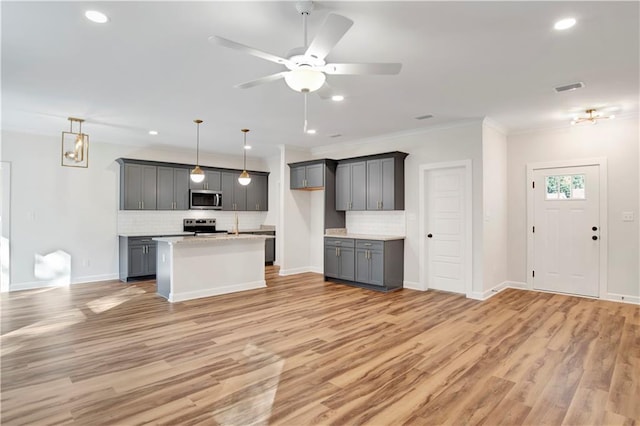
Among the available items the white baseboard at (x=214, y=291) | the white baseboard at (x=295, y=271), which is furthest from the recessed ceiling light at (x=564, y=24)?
the white baseboard at (x=295, y=271)

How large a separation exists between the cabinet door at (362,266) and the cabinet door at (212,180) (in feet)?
12.7

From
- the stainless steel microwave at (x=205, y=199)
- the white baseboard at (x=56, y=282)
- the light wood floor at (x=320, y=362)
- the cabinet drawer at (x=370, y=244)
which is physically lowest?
the light wood floor at (x=320, y=362)

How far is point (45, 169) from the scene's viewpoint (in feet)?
Result: 21.2

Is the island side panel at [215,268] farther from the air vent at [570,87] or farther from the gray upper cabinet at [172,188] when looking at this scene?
the air vent at [570,87]

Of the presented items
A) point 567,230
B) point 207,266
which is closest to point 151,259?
point 207,266

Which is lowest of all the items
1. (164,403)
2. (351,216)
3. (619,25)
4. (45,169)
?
(164,403)

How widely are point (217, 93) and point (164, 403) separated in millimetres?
3299

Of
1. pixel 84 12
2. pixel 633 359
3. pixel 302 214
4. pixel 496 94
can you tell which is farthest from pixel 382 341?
pixel 302 214

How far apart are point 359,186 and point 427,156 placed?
1.37 meters

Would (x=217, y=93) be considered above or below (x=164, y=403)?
above

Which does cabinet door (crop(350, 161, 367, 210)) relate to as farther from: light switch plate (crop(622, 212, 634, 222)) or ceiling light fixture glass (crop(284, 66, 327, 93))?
ceiling light fixture glass (crop(284, 66, 327, 93))

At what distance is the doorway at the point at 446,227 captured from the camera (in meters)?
5.62

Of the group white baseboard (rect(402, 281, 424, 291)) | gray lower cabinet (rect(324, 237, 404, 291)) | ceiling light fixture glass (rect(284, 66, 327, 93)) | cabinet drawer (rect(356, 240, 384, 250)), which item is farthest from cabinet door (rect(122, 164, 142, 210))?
ceiling light fixture glass (rect(284, 66, 327, 93))

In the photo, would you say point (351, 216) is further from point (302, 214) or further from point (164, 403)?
point (164, 403)
